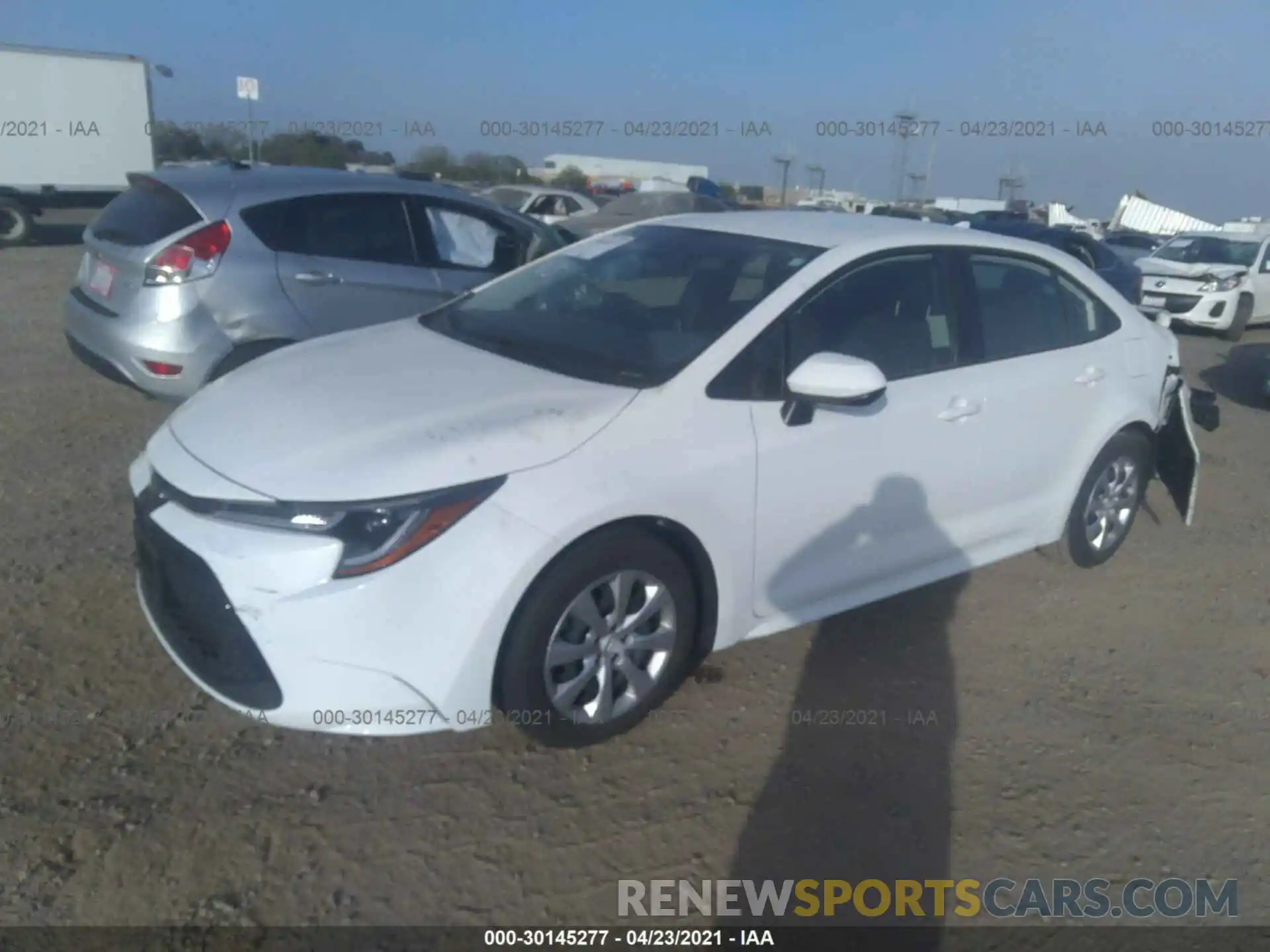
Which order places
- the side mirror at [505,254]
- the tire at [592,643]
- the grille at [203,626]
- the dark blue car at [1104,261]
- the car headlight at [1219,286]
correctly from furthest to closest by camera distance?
the car headlight at [1219,286]
the dark blue car at [1104,261]
the side mirror at [505,254]
the tire at [592,643]
the grille at [203,626]

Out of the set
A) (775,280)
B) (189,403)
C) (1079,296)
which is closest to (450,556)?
(189,403)

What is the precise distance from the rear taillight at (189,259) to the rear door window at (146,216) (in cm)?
10

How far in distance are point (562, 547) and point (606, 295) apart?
140cm

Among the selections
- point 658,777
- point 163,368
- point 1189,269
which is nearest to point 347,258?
point 163,368

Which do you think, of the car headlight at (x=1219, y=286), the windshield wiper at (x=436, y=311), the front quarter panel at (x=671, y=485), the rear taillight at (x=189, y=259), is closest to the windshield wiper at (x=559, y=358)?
the front quarter panel at (x=671, y=485)

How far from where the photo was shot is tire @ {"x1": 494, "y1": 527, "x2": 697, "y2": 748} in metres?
2.97

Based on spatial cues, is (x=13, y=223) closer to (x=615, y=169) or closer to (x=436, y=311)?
(x=436, y=311)

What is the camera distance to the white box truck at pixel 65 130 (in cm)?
1833

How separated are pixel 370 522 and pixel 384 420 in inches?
16.7

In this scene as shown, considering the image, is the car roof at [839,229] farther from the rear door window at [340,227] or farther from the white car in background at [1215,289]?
the white car in background at [1215,289]

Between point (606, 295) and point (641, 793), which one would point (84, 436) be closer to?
point (606, 295)

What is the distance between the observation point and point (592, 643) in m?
3.18

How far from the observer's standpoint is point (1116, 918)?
2828 millimetres

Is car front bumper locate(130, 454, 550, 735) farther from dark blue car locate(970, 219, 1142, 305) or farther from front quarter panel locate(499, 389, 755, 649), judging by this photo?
dark blue car locate(970, 219, 1142, 305)
